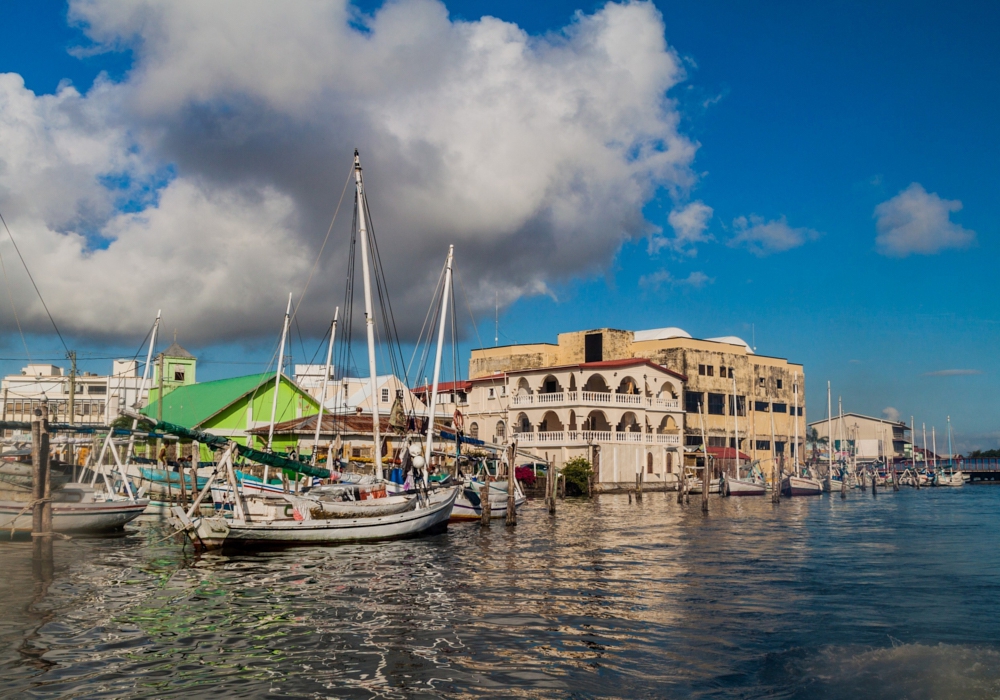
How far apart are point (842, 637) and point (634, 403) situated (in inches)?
2167

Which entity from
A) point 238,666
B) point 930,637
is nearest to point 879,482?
point 930,637

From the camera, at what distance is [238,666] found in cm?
1391

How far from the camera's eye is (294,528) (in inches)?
1163

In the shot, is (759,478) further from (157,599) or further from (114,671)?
(114,671)

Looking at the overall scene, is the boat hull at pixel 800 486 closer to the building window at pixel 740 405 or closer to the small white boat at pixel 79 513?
the building window at pixel 740 405

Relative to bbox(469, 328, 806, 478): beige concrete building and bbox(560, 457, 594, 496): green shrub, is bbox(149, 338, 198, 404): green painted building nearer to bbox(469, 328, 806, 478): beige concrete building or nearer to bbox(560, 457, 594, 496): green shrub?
bbox(469, 328, 806, 478): beige concrete building

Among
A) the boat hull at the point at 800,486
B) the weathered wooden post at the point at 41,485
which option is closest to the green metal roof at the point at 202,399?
the weathered wooden post at the point at 41,485

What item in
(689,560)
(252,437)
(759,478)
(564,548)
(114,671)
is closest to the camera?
(114,671)

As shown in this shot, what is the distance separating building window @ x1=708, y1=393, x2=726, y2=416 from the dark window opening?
40.4 feet

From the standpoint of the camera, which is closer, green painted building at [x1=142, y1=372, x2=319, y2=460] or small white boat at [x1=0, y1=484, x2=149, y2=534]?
small white boat at [x1=0, y1=484, x2=149, y2=534]

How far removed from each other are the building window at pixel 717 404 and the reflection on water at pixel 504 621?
175 feet

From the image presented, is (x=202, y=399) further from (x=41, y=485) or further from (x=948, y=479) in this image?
(x=948, y=479)

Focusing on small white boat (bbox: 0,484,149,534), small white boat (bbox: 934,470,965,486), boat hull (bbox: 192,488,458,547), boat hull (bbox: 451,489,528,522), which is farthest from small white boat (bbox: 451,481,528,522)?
small white boat (bbox: 934,470,965,486)

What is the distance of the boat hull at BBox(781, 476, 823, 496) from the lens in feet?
248
